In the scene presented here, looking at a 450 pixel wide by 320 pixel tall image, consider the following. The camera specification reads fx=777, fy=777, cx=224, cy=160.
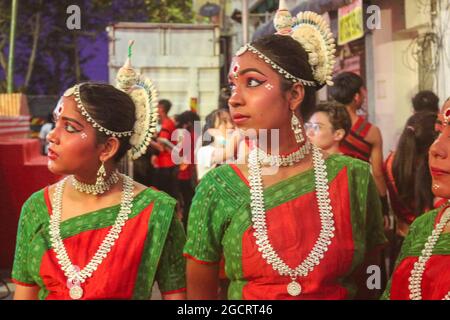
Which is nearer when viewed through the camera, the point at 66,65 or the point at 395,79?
the point at 395,79

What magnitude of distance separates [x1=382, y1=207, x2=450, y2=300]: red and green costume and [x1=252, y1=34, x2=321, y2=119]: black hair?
55cm

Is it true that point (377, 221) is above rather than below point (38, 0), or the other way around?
below

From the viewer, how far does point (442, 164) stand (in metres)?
2.15

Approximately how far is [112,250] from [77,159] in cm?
30

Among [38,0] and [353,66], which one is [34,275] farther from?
[38,0]

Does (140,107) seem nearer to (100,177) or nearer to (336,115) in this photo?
(100,177)

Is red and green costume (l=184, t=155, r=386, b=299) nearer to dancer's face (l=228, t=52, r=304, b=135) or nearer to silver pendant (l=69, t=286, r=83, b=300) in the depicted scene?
dancer's face (l=228, t=52, r=304, b=135)

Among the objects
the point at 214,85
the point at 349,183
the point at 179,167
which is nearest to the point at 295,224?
the point at 349,183

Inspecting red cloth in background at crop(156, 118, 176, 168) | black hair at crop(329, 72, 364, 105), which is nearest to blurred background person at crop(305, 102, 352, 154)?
black hair at crop(329, 72, 364, 105)

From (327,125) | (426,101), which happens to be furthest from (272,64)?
(426,101)

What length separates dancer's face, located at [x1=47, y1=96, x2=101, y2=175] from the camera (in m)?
2.40

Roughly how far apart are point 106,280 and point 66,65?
76.6 feet

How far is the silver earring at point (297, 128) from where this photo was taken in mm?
2393

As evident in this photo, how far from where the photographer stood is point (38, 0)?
2162 centimetres
